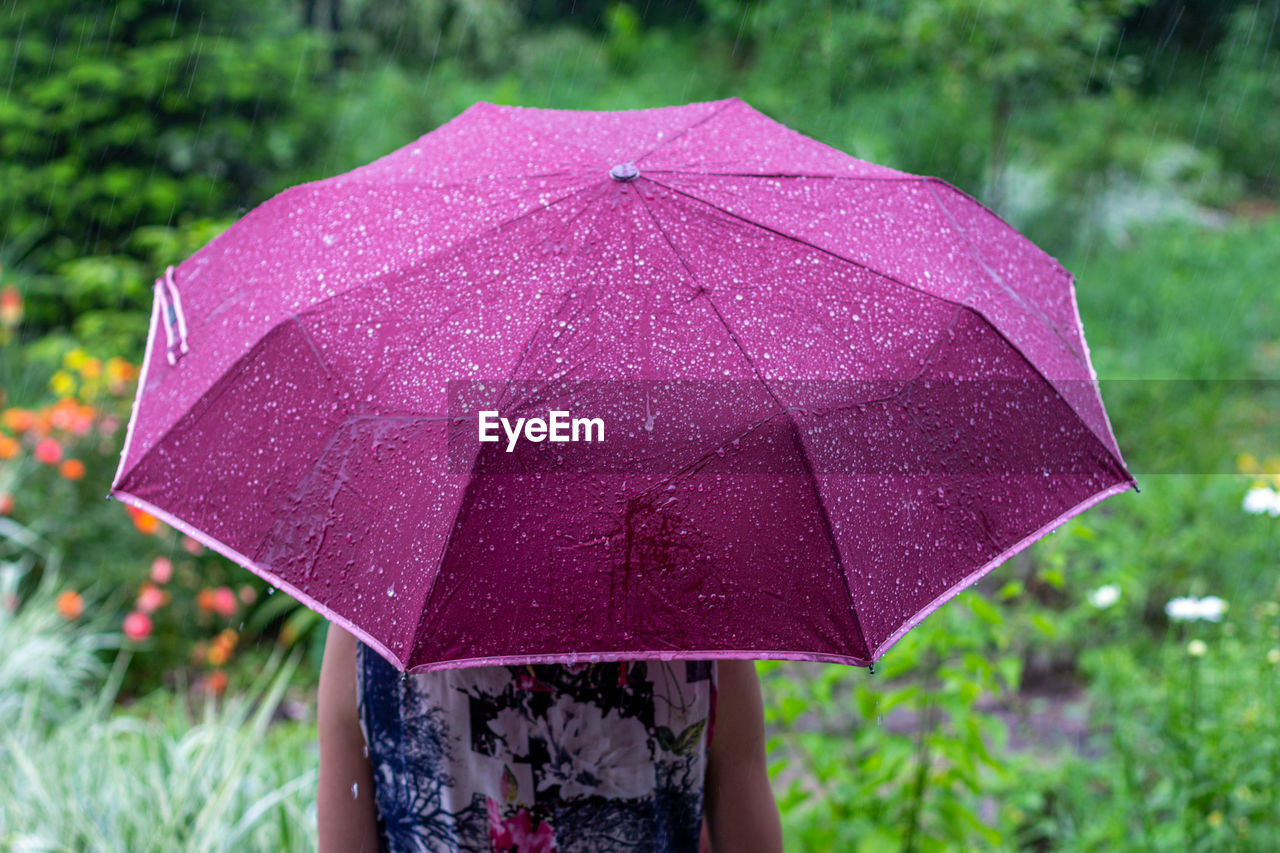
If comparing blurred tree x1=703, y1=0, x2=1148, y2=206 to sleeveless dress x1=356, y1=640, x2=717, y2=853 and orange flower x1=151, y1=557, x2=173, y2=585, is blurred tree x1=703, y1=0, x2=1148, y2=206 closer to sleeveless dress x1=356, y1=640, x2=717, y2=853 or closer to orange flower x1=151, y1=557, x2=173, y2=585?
orange flower x1=151, y1=557, x2=173, y2=585

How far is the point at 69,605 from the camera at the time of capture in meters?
3.54

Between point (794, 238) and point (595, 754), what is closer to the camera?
point (794, 238)

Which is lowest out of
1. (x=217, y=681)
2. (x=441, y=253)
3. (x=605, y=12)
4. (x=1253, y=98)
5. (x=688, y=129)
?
(x=217, y=681)

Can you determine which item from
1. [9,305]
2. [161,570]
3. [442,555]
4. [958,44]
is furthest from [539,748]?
[958,44]

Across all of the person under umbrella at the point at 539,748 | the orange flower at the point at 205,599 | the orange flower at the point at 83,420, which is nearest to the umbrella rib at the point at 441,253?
the person under umbrella at the point at 539,748

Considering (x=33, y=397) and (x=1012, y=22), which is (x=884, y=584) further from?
(x=1012, y=22)

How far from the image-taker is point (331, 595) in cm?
115

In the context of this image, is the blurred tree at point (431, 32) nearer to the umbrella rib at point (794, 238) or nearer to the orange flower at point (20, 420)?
the orange flower at point (20, 420)

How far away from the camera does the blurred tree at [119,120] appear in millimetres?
6031

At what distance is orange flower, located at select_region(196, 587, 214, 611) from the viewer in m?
3.88

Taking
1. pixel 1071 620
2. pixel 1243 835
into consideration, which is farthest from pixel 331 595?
pixel 1071 620

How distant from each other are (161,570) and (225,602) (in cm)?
26

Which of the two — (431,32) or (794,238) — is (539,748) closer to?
(794,238)

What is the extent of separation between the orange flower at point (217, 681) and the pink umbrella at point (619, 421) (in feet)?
8.66
